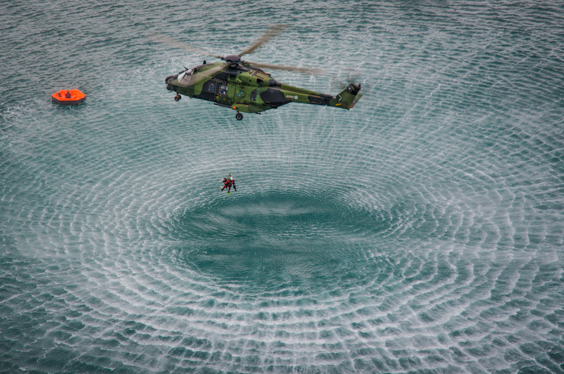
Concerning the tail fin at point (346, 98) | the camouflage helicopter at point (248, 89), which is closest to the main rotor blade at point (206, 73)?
the camouflage helicopter at point (248, 89)

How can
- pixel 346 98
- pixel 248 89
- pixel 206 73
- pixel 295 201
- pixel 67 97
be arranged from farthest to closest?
pixel 67 97 < pixel 295 201 < pixel 248 89 < pixel 206 73 < pixel 346 98

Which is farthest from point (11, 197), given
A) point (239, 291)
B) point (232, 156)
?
point (239, 291)

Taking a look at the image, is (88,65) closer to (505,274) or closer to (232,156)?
(232,156)

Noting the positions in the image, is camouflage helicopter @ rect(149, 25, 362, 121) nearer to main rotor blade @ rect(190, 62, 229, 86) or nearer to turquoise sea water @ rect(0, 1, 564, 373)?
main rotor blade @ rect(190, 62, 229, 86)

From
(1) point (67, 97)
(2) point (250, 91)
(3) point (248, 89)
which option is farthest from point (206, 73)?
(1) point (67, 97)

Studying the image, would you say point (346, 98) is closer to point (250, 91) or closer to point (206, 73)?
point (250, 91)

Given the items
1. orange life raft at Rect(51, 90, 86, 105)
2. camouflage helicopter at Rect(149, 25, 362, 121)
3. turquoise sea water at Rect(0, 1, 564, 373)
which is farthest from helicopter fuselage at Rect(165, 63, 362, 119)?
orange life raft at Rect(51, 90, 86, 105)

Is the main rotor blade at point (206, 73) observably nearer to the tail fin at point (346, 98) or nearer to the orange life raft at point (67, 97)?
the tail fin at point (346, 98)
